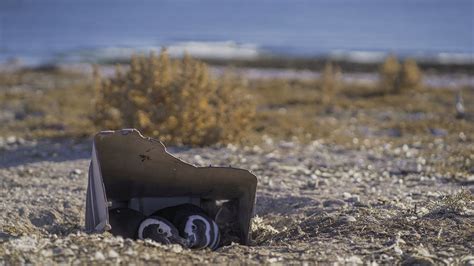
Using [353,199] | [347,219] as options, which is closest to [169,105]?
[353,199]

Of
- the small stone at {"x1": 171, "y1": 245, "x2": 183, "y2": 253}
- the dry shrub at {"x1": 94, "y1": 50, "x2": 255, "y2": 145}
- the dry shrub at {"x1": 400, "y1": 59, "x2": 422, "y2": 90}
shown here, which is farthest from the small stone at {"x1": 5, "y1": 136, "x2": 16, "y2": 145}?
the dry shrub at {"x1": 400, "y1": 59, "x2": 422, "y2": 90}

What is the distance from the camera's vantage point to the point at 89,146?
30.6 feet

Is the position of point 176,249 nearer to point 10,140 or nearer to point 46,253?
point 46,253

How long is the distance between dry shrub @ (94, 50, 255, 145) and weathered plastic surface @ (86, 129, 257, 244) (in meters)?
3.07

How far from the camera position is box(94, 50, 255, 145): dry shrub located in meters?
9.26

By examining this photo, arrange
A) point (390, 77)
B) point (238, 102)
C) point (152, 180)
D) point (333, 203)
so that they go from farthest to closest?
point (390, 77), point (238, 102), point (333, 203), point (152, 180)

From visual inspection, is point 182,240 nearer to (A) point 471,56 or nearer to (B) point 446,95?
(B) point 446,95

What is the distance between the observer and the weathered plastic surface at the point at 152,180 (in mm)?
5418

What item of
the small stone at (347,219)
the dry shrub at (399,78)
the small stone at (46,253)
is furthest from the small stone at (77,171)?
the dry shrub at (399,78)

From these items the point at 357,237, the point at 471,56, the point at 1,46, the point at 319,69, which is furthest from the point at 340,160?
the point at 1,46

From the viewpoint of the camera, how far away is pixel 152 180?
19.3 ft

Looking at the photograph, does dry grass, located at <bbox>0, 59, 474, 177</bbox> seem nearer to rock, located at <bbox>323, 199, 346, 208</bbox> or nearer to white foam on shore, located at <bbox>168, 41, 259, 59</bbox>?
rock, located at <bbox>323, 199, 346, 208</bbox>

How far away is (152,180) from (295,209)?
114 centimetres

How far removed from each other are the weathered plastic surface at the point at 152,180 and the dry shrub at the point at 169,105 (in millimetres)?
3071
